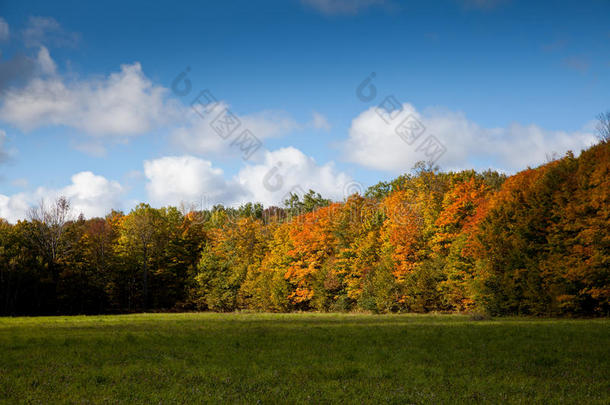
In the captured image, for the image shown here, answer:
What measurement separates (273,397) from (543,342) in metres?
13.8

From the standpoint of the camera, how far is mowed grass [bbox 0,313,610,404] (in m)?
11.2

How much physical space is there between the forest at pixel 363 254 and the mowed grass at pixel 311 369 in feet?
56.3

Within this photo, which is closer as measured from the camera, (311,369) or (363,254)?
(311,369)

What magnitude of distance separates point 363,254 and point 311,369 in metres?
45.5

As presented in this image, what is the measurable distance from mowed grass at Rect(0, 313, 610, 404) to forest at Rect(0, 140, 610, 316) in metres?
17.2

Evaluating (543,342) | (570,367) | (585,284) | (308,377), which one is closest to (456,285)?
(585,284)

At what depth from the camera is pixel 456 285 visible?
160ft

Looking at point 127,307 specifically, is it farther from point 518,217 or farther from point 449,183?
point 518,217

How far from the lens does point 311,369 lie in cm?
1434

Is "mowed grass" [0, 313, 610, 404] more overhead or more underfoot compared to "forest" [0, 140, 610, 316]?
more underfoot

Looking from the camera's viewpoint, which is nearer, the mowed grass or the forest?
the mowed grass

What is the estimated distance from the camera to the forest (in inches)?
1458

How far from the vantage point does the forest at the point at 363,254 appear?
37.0 metres

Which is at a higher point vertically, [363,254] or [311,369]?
[363,254]
